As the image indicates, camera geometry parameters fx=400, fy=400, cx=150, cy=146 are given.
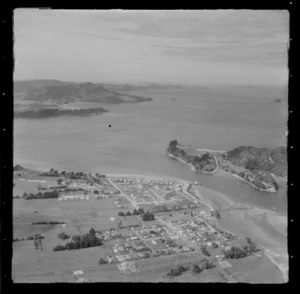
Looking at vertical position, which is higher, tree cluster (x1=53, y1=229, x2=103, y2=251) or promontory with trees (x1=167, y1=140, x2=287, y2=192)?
promontory with trees (x1=167, y1=140, x2=287, y2=192)

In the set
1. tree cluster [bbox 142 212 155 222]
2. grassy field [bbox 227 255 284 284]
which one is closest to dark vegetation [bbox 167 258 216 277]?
grassy field [bbox 227 255 284 284]

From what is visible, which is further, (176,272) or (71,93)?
(71,93)

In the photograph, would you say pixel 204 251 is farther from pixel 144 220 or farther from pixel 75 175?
pixel 75 175

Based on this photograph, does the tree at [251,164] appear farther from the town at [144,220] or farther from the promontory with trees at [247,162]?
the town at [144,220]

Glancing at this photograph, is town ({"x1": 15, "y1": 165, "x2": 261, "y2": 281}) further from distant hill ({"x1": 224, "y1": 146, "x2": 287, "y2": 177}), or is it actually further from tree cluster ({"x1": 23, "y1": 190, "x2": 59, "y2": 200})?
distant hill ({"x1": 224, "y1": 146, "x2": 287, "y2": 177})

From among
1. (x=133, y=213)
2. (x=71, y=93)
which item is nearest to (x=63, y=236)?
(x=133, y=213)
